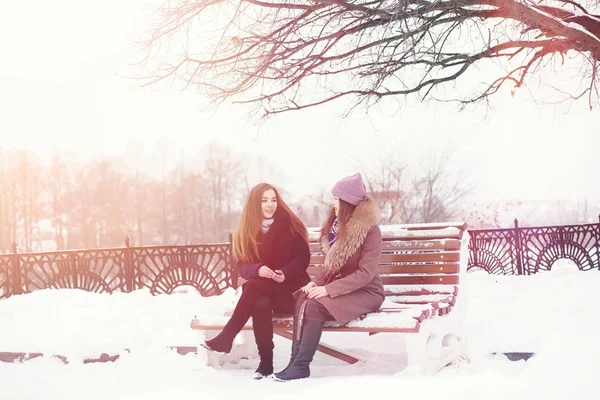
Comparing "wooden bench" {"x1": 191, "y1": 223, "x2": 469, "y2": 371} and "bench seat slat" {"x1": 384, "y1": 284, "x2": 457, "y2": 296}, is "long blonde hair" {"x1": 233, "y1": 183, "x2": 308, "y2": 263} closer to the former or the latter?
"wooden bench" {"x1": 191, "y1": 223, "x2": 469, "y2": 371}

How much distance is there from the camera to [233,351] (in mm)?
6621

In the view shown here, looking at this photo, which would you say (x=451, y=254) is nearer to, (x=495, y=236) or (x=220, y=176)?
(x=495, y=236)

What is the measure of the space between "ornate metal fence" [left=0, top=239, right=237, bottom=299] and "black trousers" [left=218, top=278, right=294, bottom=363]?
840cm

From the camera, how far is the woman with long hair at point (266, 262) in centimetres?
576

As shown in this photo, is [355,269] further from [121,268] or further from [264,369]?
[121,268]

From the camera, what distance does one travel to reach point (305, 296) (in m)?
5.62

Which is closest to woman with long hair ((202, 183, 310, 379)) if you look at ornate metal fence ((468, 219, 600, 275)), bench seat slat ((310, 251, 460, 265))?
bench seat slat ((310, 251, 460, 265))

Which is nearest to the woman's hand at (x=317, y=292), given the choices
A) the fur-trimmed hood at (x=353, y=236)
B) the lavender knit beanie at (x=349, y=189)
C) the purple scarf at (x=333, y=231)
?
the fur-trimmed hood at (x=353, y=236)

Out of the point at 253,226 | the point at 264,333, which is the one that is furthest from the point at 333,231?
the point at 264,333

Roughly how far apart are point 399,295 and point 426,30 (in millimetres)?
5050

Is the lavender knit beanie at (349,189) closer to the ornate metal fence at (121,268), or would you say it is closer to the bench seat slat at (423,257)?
the bench seat slat at (423,257)

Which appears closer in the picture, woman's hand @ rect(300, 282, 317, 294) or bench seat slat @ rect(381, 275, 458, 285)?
woman's hand @ rect(300, 282, 317, 294)

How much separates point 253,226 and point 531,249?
10751 mm

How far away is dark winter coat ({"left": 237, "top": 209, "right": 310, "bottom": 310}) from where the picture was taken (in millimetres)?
5941
